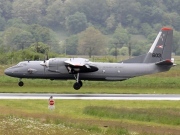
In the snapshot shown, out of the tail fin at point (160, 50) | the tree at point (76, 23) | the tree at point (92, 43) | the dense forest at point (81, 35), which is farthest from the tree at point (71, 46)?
the tail fin at point (160, 50)

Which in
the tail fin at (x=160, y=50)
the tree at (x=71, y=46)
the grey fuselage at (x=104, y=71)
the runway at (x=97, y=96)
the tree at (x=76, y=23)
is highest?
the tree at (x=76, y=23)

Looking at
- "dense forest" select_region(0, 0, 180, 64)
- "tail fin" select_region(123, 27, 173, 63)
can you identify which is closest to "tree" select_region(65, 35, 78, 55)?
"dense forest" select_region(0, 0, 180, 64)

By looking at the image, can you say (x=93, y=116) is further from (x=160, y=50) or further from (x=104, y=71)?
(x=160, y=50)

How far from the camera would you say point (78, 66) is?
5806 centimetres

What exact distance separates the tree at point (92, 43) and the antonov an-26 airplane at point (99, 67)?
73518 millimetres

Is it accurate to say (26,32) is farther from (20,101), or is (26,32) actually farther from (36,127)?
(36,127)

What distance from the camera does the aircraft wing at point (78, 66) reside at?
5779cm

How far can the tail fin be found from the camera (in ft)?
197

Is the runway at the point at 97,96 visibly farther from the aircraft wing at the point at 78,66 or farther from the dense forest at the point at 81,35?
the dense forest at the point at 81,35

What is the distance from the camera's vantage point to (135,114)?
40.0 meters

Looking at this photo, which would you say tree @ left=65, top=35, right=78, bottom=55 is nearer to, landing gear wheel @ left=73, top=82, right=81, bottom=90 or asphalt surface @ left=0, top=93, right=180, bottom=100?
landing gear wheel @ left=73, top=82, right=81, bottom=90

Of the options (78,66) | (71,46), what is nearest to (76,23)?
(71,46)

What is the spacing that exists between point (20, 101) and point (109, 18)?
15048 centimetres

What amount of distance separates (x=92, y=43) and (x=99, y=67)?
82299mm
